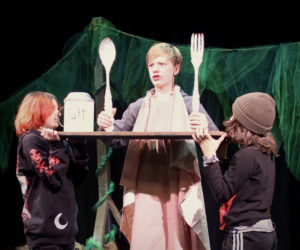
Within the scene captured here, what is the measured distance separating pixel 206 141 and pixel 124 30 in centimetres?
141

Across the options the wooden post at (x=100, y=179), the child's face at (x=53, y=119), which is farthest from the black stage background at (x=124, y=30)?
the child's face at (x=53, y=119)

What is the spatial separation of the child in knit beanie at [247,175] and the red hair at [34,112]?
666 mm

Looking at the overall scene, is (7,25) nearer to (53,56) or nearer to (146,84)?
(53,56)

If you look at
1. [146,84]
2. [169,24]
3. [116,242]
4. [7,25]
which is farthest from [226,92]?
[7,25]

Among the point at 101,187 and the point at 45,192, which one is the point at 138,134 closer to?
the point at 45,192

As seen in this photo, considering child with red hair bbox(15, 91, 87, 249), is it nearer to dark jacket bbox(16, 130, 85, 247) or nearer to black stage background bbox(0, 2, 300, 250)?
dark jacket bbox(16, 130, 85, 247)

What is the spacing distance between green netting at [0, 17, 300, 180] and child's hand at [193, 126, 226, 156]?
0.77 m

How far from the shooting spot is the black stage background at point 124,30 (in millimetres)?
2590

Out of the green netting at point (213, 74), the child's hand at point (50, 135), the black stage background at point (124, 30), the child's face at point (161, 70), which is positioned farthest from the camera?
the black stage background at point (124, 30)

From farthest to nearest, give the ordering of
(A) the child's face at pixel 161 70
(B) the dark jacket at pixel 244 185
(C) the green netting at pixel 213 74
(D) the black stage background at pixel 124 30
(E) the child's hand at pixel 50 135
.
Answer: (D) the black stage background at pixel 124 30 < (C) the green netting at pixel 213 74 < (A) the child's face at pixel 161 70 < (E) the child's hand at pixel 50 135 < (B) the dark jacket at pixel 244 185

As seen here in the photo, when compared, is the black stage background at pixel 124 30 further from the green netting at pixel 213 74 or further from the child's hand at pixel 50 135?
the child's hand at pixel 50 135

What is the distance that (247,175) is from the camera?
65.2 inches

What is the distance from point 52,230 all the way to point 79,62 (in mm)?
1094

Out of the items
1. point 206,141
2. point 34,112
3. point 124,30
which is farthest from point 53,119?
point 124,30
